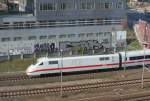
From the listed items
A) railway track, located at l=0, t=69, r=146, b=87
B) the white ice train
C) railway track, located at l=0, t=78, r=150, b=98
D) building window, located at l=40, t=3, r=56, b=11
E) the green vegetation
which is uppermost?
building window, located at l=40, t=3, r=56, b=11

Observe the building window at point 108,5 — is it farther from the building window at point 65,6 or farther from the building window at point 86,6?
the building window at point 65,6

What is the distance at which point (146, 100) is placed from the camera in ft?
144

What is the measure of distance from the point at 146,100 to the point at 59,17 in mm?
33521

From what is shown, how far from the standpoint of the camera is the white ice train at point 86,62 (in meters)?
52.4

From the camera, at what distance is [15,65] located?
195 ft

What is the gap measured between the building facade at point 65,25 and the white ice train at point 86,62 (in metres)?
13.3

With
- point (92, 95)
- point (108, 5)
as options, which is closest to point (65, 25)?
point (108, 5)

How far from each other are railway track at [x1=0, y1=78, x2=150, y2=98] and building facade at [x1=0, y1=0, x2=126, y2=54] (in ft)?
58.0

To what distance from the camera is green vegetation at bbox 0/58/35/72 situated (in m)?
57.8

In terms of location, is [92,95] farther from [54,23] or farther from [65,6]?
[65,6]

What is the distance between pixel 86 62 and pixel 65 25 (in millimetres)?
19469

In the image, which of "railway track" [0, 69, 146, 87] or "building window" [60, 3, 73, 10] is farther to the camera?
"building window" [60, 3, 73, 10]

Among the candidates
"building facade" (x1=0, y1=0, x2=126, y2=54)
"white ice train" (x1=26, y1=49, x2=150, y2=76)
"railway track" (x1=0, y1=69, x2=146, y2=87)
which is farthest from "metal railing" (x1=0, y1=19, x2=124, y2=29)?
"white ice train" (x1=26, y1=49, x2=150, y2=76)

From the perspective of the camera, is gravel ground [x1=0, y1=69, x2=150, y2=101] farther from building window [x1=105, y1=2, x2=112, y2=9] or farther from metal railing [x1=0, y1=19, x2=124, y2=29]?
building window [x1=105, y1=2, x2=112, y2=9]
